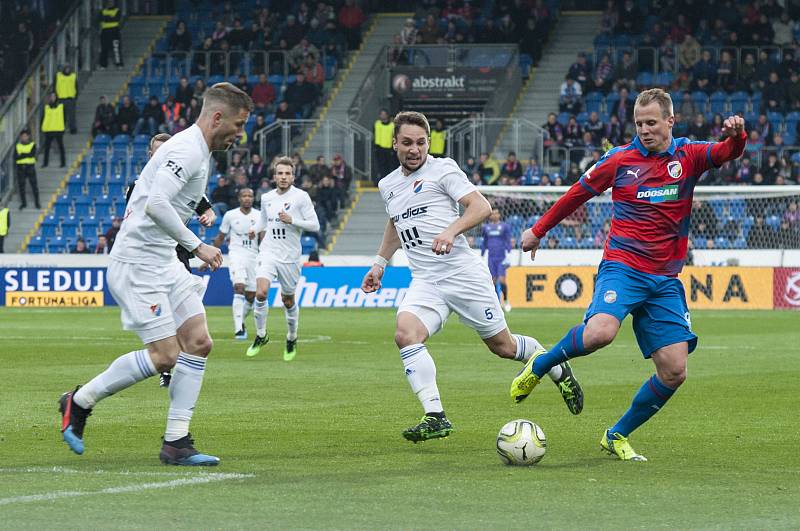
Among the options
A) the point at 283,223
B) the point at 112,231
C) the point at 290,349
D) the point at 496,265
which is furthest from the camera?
the point at 112,231

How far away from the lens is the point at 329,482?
758 cm

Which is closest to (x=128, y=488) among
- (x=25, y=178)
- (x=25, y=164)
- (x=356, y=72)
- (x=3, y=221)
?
(x=3, y=221)

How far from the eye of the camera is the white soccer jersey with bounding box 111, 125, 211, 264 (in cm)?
810

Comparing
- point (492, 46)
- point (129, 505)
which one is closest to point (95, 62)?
point (492, 46)

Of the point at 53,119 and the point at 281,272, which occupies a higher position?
the point at 53,119

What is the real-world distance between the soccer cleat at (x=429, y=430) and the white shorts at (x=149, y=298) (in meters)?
1.57

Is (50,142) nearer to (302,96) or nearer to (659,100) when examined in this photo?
(302,96)

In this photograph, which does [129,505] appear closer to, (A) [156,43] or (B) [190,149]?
(B) [190,149]

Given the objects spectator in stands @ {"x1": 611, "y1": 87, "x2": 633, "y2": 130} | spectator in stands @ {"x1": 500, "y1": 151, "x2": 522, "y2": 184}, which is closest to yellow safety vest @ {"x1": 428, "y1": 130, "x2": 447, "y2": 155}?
spectator in stands @ {"x1": 500, "y1": 151, "x2": 522, "y2": 184}

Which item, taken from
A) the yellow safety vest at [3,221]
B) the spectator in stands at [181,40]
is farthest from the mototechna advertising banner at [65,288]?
the spectator in stands at [181,40]

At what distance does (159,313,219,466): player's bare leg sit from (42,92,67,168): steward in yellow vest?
3222cm

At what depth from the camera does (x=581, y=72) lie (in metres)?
37.6

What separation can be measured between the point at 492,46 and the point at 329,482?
32168mm

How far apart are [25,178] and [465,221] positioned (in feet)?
103
